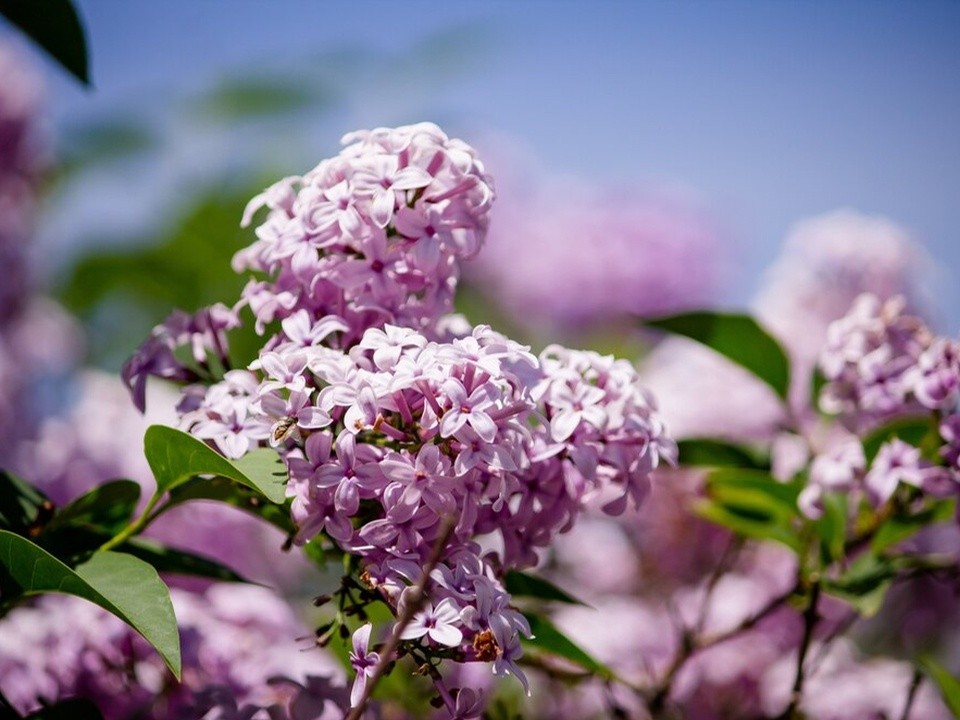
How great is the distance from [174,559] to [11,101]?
3275mm

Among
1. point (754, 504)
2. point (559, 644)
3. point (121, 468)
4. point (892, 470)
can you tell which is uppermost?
point (892, 470)

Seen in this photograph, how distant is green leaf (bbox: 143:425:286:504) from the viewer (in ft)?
2.83

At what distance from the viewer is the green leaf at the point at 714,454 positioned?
1.44 meters

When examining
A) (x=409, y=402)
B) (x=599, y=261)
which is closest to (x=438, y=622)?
(x=409, y=402)

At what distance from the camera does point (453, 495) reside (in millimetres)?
872

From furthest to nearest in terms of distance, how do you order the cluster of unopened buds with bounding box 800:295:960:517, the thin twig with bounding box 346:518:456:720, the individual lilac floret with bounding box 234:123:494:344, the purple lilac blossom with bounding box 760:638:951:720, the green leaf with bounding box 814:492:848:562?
1. the purple lilac blossom with bounding box 760:638:951:720
2. the green leaf with bounding box 814:492:848:562
3. the cluster of unopened buds with bounding box 800:295:960:517
4. the individual lilac floret with bounding box 234:123:494:344
5. the thin twig with bounding box 346:518:456:720

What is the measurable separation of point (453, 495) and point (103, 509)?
0.44m

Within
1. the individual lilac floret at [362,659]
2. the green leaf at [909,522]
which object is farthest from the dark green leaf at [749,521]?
the individual lilac floret at [362,659]

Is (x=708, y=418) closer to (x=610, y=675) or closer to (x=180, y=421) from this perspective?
(x=610, y=675)

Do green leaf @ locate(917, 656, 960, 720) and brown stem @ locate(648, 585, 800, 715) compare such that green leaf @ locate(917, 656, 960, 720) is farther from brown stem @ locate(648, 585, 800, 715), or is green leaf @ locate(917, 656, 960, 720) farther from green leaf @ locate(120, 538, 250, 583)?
green leaf @ locate(120, 538, 250, 583)

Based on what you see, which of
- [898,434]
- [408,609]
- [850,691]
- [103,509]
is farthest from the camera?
[850,691]

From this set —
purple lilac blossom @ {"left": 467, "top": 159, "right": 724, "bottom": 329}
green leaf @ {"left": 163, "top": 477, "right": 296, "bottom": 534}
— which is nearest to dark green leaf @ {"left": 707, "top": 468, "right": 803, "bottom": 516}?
green leaf @ {"left": 163, "top": 477, "right": 296, "bottom": 534}

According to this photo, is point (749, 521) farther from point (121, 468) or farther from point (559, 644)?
point (121, 468)

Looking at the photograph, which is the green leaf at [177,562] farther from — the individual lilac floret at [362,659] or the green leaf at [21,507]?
the individual lilac floret at [362,659]
